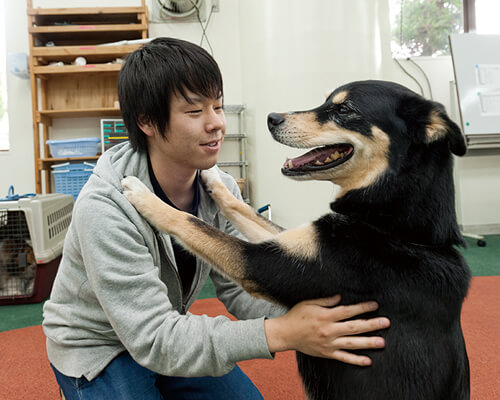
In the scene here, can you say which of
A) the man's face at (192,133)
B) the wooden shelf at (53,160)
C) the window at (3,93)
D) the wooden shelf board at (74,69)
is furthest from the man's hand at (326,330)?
the window at (3,93)

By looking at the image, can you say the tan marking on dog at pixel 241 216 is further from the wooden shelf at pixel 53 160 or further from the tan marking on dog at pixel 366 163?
the wooden shelf at pixel 53 160

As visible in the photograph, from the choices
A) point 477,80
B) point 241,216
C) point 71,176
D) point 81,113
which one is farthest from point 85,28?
point 477,80

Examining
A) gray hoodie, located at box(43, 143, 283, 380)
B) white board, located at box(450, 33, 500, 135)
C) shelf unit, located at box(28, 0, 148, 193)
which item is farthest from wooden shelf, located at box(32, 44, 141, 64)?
gray hoodie, located at box(43, 143, 283, 380)

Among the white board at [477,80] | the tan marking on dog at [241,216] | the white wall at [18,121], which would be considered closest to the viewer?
the tan marking on dog at [241,216]

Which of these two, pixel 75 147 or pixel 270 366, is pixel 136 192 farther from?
pixel 75 147

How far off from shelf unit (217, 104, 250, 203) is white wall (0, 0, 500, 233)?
17 centimetres

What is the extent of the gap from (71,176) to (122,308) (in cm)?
331

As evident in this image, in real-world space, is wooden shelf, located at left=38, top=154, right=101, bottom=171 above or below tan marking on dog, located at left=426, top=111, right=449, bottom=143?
above

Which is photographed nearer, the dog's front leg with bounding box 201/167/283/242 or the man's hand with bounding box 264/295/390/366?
the man's hand with bounding box 264/295/390/366

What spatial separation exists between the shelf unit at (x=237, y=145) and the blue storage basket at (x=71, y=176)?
138 centimetres

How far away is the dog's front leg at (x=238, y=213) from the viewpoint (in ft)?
3.70

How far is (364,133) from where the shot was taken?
0.98m

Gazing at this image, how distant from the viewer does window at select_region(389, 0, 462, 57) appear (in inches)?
172

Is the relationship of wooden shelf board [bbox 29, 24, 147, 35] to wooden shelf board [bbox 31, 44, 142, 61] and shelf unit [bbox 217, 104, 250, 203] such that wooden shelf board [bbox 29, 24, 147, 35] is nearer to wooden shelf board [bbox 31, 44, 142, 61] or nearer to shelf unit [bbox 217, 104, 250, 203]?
wooden shelf board [bbox 31, 44, 142, 61]
